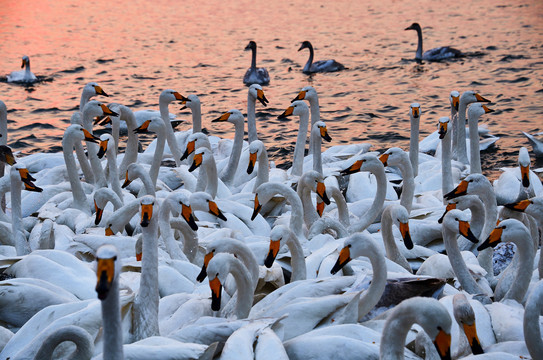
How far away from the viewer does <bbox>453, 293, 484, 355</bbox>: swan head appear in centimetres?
484

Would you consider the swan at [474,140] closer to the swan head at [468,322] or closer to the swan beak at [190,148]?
the swan beak at [190,148]

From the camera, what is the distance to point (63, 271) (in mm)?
6066

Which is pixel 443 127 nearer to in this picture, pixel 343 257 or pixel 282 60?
pixel 343 257

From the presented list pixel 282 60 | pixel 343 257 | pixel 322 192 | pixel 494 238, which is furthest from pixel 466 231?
pixel 282 60

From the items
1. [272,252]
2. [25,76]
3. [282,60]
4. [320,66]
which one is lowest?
[25,76]

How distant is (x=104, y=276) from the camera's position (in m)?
3.53

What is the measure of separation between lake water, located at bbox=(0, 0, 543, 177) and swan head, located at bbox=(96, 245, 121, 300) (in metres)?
8.33

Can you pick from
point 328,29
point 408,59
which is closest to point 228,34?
point 328,29

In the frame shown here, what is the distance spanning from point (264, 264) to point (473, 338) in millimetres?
1994

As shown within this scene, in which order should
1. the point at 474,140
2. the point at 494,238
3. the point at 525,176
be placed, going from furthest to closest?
1. the point at 474,140
2. the point at 525,176
3. the point at 494,238

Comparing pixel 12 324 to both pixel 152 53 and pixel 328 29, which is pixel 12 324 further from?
pixel 328 29

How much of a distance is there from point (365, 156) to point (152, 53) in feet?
41.1

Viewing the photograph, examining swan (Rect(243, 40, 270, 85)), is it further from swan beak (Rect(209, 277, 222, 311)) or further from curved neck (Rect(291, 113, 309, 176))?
swan beak (Rect(209, 277, 222, 311))

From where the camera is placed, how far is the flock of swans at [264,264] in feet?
15.3
